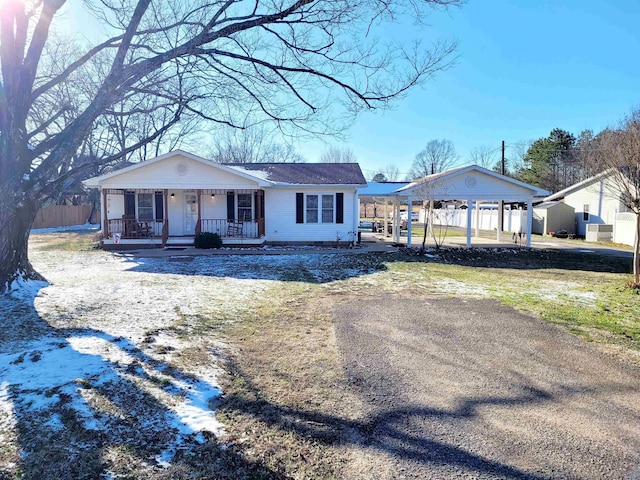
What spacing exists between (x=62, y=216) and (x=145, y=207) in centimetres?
1908

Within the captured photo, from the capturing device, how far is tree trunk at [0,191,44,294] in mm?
6867

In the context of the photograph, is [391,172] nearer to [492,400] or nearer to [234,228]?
[234,228]

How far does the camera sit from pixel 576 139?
1531 inches

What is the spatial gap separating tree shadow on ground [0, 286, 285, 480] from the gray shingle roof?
506 inches

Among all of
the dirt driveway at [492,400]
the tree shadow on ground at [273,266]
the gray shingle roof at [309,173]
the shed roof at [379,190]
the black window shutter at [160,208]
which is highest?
the gray shingle roof at [309,173]

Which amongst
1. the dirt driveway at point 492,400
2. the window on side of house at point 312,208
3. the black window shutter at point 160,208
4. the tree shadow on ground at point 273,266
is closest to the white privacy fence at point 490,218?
the window on side of house at point 312,208

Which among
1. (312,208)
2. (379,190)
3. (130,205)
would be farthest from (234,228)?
(379,190)

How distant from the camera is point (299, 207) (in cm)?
1700

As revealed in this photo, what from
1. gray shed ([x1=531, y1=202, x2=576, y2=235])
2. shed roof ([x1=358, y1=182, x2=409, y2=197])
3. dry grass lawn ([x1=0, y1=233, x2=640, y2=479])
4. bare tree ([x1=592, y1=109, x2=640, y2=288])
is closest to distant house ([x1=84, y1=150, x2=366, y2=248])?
shed roof ([x1=358, y1=182, x2=409, y2=197])

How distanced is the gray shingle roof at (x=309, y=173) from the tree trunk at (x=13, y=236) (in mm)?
9469

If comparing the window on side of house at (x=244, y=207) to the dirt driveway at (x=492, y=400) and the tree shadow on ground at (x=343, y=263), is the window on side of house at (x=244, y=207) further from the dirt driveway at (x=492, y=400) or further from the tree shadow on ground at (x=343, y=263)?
the dirt driveway at (x=492, y=400)

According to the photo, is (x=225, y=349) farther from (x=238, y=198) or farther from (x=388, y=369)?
(x=238, y=198)

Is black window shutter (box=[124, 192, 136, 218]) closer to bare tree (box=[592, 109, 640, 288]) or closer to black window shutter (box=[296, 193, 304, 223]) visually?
black window shutter (box=[296, 193, 304, 223])

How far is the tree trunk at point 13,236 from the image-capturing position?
687cm
